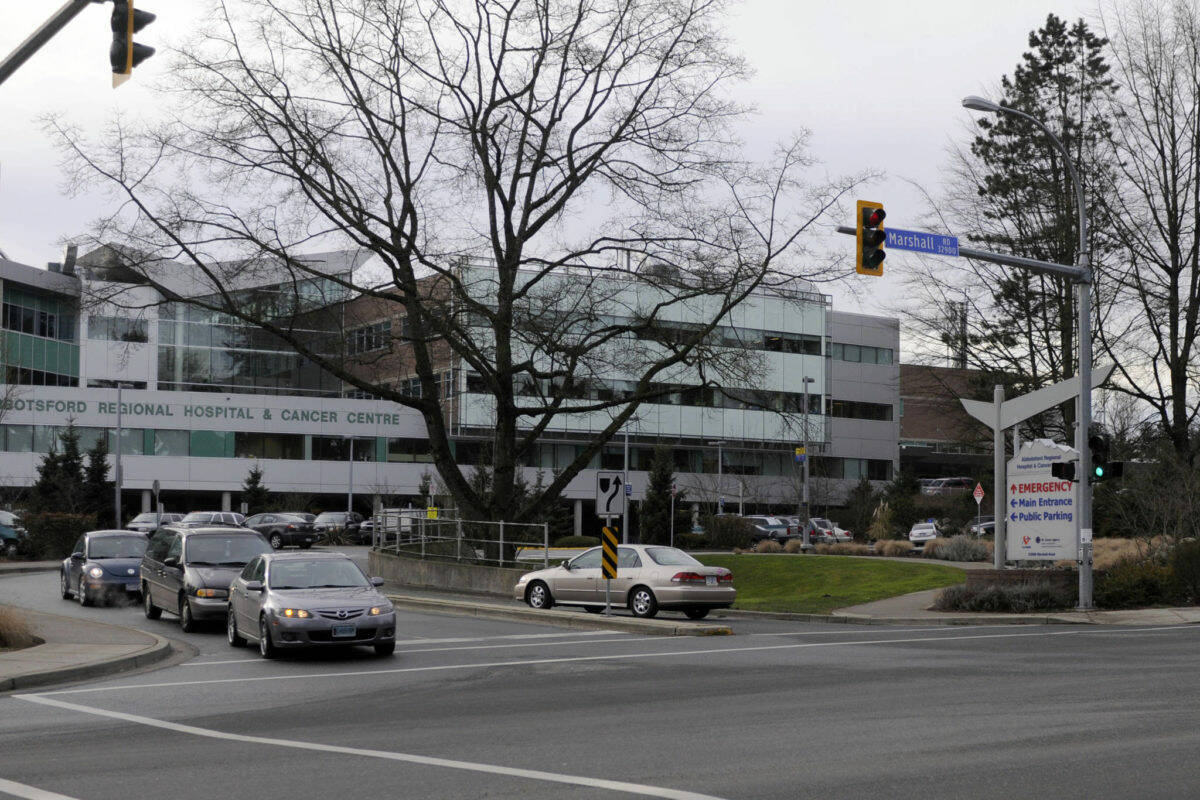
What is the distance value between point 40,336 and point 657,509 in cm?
3831

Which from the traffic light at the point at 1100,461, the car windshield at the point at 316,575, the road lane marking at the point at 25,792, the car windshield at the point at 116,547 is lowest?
the road lane marking at the point at 25,792

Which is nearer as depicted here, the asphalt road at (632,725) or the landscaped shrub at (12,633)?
the asphalt road at (632,725)

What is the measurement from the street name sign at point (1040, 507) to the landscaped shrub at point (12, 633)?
19.0 metres

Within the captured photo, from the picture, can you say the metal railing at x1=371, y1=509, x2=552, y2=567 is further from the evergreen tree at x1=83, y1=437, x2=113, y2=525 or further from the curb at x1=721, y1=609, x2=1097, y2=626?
the evergreen tree at x1=83, y1=437, x2=113, y2=525

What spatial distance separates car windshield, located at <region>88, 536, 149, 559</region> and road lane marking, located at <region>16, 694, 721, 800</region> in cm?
1618

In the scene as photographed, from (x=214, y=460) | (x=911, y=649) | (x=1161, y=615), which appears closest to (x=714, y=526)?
(x=214, y=460)

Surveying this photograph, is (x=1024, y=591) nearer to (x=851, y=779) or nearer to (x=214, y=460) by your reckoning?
(x=851, y=779)

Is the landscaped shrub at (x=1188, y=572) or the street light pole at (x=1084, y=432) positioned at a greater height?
the street light pole at (x=1084, y=432)

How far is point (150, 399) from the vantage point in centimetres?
8069

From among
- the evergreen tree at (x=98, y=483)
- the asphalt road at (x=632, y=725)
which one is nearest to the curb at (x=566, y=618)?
the asphalt road at (x=632, y=725)

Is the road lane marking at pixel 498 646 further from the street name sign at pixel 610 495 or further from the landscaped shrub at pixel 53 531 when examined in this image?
the landscaped shrub at pixel 53 531

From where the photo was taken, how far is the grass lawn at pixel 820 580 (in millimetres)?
29516

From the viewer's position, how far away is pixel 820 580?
1442 inches

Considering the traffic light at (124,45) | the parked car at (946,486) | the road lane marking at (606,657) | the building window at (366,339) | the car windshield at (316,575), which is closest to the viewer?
the traffic light at (124,45)
